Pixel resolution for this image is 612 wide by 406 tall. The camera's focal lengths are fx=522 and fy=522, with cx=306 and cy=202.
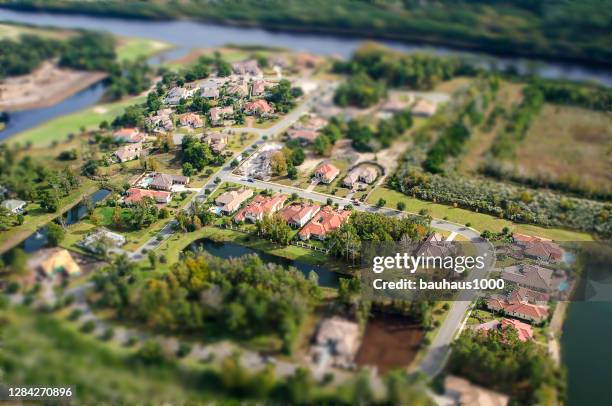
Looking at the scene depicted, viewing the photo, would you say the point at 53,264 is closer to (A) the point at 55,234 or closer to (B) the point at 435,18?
(A) the point at 55,234

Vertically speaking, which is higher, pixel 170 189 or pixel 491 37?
pixel 491 37

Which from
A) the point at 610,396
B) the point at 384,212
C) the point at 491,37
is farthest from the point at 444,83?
the point at 610,396

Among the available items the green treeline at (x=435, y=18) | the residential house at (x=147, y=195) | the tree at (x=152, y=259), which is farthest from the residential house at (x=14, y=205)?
the green treeline at (x=435, y=18)

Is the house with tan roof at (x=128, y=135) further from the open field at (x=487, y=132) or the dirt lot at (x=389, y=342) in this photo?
the open field at (x=487, y=132)

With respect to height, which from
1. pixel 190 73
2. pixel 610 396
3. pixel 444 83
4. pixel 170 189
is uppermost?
pixel 190 73

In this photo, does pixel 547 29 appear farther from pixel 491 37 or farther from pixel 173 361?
pixel 173 361

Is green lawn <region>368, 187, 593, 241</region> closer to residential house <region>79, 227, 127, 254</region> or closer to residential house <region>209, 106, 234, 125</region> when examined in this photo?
residential house <region>209, 106, 234, 125</region>

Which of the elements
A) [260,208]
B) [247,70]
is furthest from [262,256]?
[247,70]

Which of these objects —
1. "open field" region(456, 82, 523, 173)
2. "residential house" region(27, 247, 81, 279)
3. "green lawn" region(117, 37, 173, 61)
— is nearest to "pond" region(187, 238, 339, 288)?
"residential house" region(27, 247, 81, 279)
